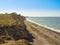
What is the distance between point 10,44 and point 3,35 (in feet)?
13.0

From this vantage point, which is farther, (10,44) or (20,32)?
(20,32)

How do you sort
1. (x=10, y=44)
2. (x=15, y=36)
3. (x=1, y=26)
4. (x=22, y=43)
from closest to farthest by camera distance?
(x=10, y=44) < (x=22, y=43) < (x=1, y=26) < (x=15, y=36)

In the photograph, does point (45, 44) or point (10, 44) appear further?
point (45, 44)

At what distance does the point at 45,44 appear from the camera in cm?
3059

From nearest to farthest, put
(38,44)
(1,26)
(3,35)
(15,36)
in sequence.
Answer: (3,35) < (1,26) < (15,36) < (38,44)

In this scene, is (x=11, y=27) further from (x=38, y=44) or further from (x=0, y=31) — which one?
(x=38, y=44)

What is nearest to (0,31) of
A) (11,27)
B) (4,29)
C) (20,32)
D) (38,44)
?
(4,29)

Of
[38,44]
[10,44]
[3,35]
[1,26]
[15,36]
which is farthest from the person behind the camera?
[38,44]

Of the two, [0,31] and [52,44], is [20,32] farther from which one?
[52,44]

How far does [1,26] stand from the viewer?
73.6 feet

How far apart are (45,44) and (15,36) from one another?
25.0 ft

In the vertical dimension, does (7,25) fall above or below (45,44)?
above

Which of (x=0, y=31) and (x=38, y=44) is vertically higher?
(x=0, y=31)

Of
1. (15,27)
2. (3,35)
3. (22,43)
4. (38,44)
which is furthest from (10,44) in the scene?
(38,44)
